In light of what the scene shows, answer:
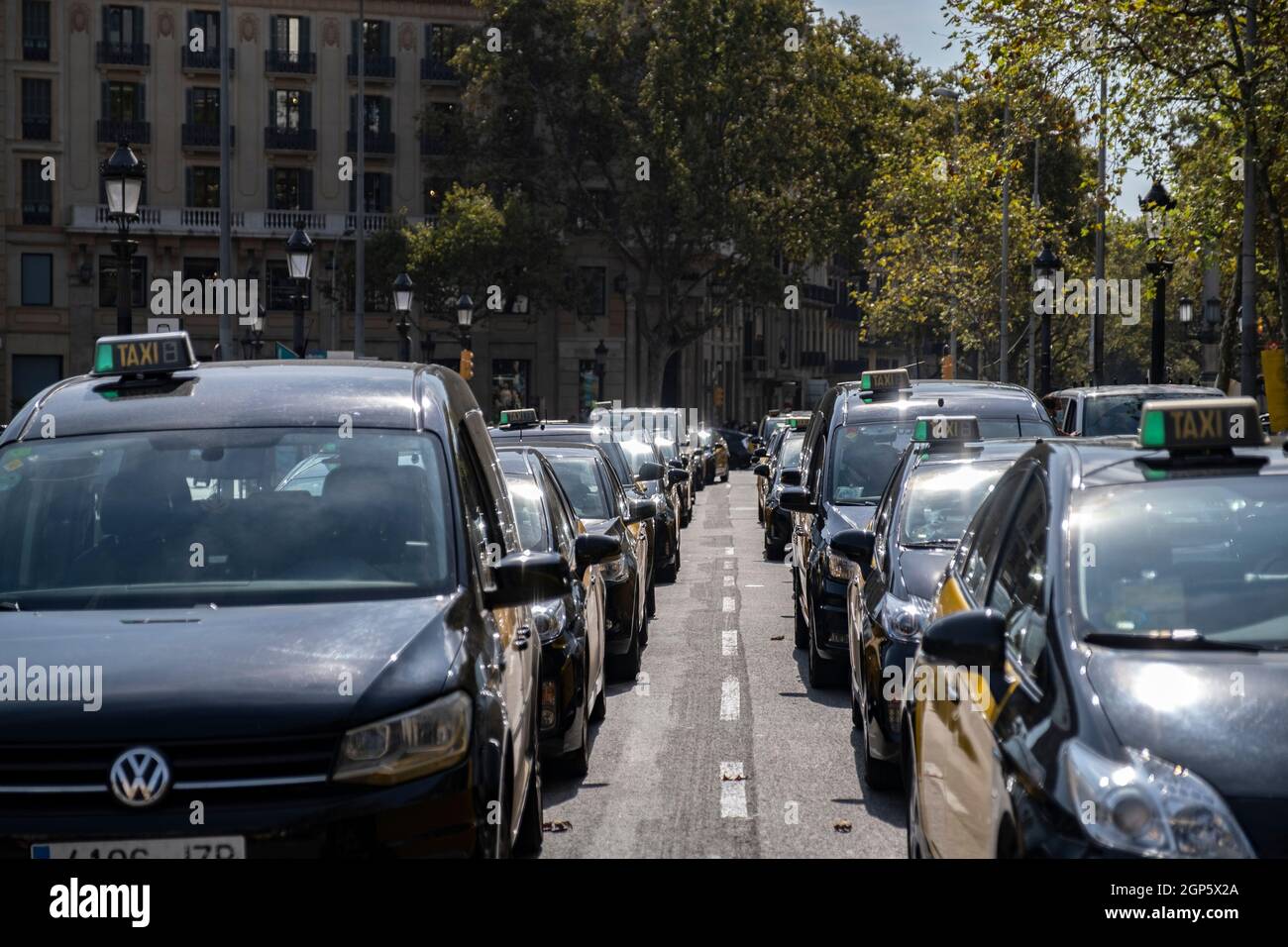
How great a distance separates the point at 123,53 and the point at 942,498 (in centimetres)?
5960

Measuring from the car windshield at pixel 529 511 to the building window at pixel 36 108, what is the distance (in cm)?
5859

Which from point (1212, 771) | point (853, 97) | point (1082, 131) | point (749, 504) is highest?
point (853, 97)

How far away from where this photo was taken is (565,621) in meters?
9.23

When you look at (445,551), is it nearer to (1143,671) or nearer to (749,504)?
(1143,671)

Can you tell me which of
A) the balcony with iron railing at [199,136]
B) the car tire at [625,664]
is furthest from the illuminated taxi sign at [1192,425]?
the balcony with iron railing at [199,136]

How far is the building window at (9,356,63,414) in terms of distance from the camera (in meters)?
65.2

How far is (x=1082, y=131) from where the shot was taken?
28.0 m

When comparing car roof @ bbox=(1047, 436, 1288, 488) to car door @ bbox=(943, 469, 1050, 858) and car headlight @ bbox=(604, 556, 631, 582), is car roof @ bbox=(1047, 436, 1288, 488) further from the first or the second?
car headlight @ bbox=(604, 556, 631, 582)

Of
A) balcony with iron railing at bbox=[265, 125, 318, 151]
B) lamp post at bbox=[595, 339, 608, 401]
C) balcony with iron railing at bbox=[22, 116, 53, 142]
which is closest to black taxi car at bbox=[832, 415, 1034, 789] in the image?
balcony with iron railing at bbox=[265, 125, 318, 151]

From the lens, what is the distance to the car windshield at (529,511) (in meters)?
10.3

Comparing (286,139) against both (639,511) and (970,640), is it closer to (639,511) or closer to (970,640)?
(639,511)

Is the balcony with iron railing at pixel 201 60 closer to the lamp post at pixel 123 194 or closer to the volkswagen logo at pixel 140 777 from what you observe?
the lamp post at pixel 123 194

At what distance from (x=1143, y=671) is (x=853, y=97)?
Answer: 192 ft
